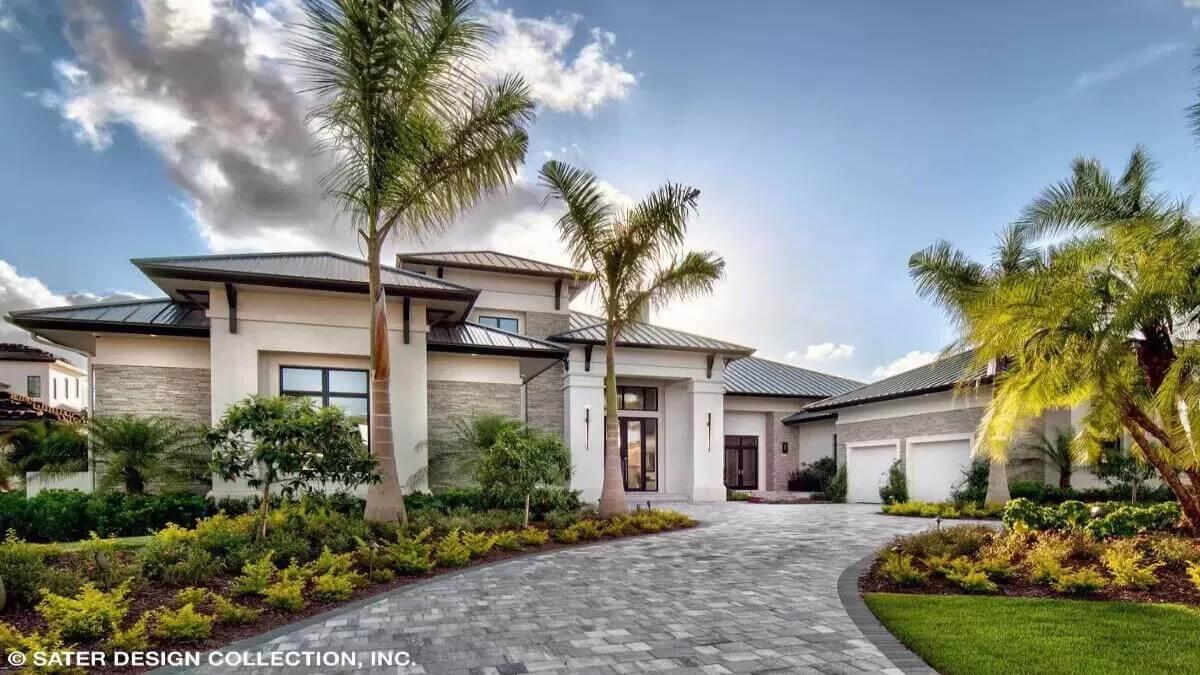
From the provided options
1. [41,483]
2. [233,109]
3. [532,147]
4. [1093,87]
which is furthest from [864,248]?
[41,483]

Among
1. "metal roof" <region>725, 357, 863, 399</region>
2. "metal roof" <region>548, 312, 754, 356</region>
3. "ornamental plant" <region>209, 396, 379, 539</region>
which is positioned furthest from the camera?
"metal roof" <region>725, 357, 863, 399</region>

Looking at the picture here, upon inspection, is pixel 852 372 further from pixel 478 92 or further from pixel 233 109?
pixel 233 109

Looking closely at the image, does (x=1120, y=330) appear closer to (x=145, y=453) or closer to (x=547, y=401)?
(x=547, y=401)

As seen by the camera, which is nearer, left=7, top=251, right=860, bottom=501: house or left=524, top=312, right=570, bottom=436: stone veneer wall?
left=7, top=251, right=860, bottom=501: house

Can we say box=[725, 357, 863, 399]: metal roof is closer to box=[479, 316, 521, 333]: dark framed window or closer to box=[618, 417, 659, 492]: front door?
box=[618, 417, 659, 492]: front door

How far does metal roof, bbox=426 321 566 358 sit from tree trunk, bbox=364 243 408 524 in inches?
165

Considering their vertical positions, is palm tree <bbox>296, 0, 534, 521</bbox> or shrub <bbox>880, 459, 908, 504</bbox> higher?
palm tree <bbox>296, 0, 534, 521</bbox>

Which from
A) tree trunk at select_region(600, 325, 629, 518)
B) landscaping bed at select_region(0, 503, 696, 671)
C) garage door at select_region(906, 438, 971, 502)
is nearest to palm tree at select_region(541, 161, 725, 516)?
tree trunk at select_region(600, 325, 629, 518)

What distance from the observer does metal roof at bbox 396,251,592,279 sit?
22.8 m

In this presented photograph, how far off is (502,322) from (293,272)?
1033 centimetres

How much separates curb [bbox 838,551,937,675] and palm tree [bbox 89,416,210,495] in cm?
1208

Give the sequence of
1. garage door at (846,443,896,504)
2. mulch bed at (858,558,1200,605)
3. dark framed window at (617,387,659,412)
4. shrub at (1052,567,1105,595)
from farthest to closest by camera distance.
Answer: dark framed window at (617,387,659,412) → garage door at (846,443,896,504) → shrub at (1052,567,1105,595) → mulch bed at (858,558,1200,605)

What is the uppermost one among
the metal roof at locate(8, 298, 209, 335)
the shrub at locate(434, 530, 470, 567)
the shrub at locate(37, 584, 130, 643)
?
the metal roof at locate(8, 298, 209, 335)

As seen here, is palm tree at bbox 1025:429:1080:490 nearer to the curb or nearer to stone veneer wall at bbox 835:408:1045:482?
stone veneer wall at bbox 835:408:1045:482
